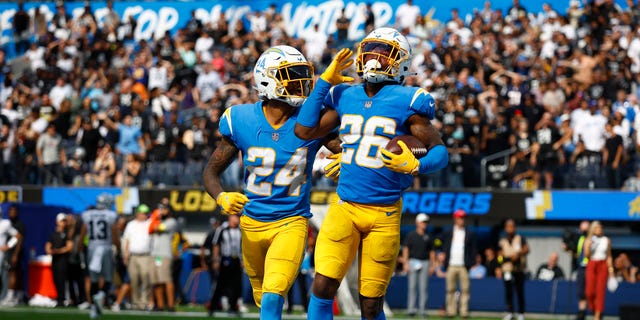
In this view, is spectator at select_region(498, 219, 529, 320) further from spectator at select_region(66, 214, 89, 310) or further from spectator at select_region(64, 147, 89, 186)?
spectator at select_region(64, 147, 89, 186)

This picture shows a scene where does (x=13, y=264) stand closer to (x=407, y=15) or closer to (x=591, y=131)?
(x=591, y=131)

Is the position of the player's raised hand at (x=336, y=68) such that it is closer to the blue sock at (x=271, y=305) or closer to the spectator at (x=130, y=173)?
the blue sock at (x=271, y=305)

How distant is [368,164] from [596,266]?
35.9ft

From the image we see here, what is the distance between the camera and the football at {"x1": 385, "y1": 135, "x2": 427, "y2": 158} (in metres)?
8.69

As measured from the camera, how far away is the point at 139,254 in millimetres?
20109

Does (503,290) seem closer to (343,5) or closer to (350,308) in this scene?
(350,308)

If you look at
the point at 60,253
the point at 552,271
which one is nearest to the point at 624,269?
the point at 552,271

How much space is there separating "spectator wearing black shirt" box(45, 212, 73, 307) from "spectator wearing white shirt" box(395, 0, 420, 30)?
1005cm

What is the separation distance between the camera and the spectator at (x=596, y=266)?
1881 centimetres

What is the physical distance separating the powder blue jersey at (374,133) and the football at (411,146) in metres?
0.05

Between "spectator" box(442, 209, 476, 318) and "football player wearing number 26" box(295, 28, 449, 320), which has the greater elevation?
"football player wearing number 26" box(295, 28, 449, 320)

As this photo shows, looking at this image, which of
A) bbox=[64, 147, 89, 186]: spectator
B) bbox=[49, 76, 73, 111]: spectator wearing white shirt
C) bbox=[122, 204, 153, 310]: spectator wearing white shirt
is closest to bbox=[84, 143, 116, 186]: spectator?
bbox=[64, 147, 89, 186]: spectator

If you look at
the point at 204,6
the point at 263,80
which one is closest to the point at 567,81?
the point at 204,6

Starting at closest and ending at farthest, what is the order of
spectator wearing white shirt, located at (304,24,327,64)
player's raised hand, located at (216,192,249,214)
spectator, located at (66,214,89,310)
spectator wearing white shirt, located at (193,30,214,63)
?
1. player's raised hand, located at (216,192,249,214)
2. spectator, located at (66,214,89,310)
3. spectator wearing white shirt, located at (304,24,327,64)
4. spectator wearing white shirt, located at (193,30,214,63)
